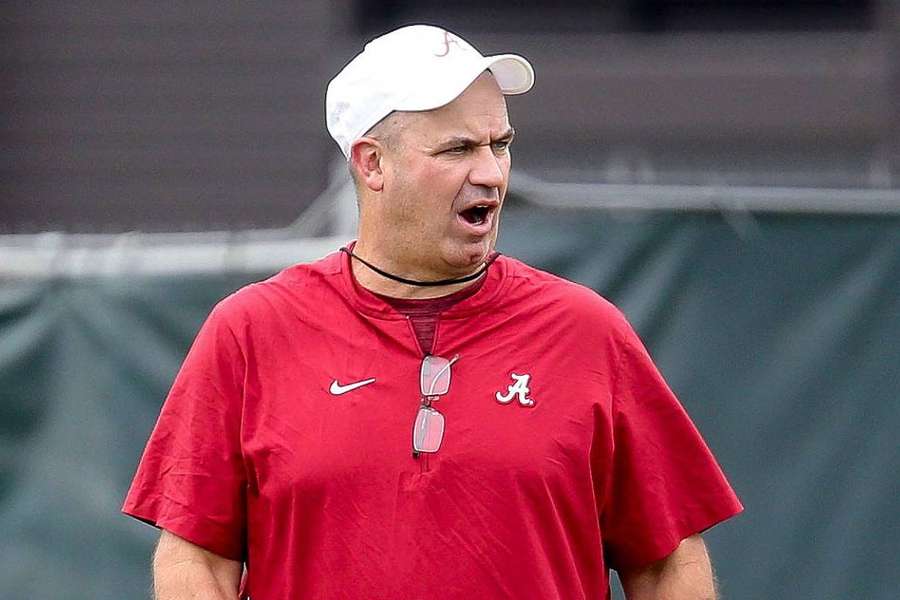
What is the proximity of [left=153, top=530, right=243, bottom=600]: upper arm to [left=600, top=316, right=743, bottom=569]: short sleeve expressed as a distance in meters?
0.69

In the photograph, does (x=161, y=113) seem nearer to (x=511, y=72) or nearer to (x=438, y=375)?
(x=511, y=72)

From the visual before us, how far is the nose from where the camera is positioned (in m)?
2.98

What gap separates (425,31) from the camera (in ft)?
10.3

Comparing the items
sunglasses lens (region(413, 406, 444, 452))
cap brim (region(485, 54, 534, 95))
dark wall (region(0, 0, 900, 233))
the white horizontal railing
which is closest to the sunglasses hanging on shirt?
sunglasses lens (region(413, 406, 444, 452))

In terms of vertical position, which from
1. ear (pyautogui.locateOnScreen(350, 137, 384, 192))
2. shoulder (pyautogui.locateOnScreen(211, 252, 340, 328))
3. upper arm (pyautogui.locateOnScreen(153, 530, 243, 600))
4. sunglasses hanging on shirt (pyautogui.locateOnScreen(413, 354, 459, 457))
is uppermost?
ear (pyautogui.locateOnScreen(350, 137, 384, 192))

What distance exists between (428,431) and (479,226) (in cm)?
37

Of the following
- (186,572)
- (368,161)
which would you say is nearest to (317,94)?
(368,161)

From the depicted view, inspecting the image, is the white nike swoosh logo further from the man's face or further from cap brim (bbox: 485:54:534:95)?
cap brim (bbox: 485:54:534:95)

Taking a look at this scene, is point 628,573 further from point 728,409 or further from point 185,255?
point 185,255

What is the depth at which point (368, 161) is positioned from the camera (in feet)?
10.2

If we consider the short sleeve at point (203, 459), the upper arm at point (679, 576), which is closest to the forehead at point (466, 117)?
the short sleeve at point (203, 459)

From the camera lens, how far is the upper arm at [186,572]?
3025 millimetres

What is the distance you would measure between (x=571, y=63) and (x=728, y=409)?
5.53 m

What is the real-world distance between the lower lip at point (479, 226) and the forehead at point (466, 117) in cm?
15
